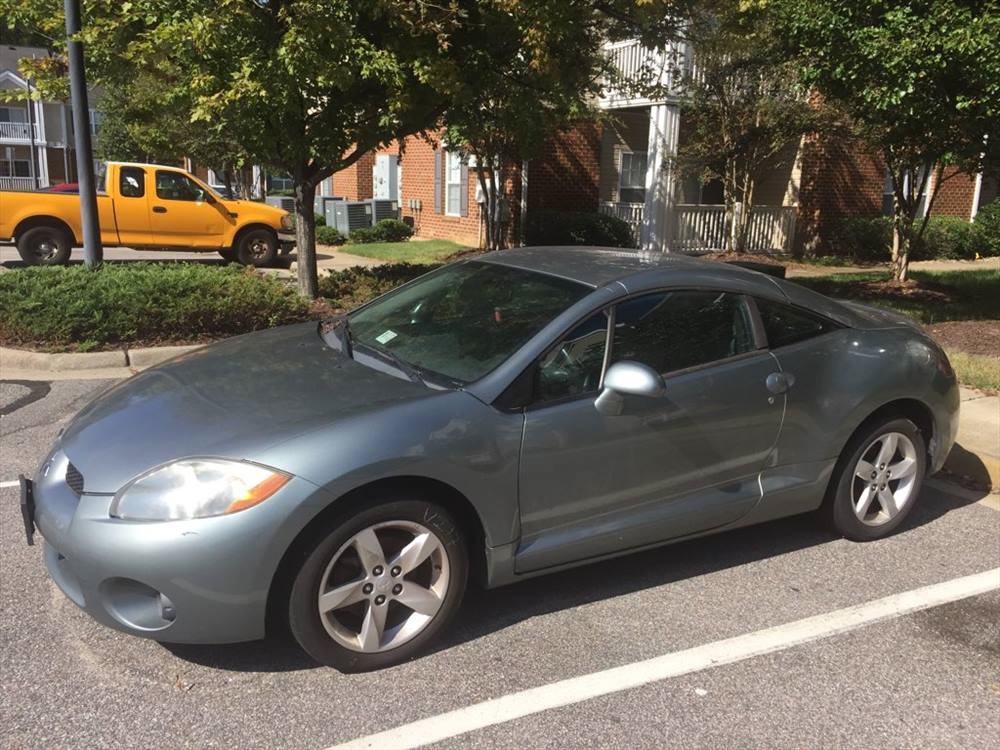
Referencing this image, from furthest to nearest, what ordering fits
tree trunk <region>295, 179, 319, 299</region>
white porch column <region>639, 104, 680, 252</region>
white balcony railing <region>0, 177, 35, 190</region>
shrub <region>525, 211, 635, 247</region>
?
white balcony railing <region>0, 177, 35, 190</region>, shrub <region>525, 211, 635, 247</region>, white porch column <region>639, 104, 680, 252</region>, tree trunk <region>295, 179, 319, 299</region>

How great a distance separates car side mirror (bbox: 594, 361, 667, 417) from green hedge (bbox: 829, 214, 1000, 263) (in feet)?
55.3

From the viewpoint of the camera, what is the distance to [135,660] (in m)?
3.16

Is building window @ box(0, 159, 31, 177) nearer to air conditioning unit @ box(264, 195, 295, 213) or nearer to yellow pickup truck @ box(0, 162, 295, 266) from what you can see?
air conditioning unit @ box(264, 195, 295, 213)

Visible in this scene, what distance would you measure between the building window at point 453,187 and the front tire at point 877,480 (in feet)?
55.3

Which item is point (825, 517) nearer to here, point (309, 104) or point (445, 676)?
point (445, 676)

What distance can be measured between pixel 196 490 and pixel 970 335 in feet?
28.7

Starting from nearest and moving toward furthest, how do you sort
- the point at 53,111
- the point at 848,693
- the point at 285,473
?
the point at 285,473 → the point at 848,693 → the point at 53,111

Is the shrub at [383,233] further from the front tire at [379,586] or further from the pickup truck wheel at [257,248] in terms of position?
the front tire at [379,586]

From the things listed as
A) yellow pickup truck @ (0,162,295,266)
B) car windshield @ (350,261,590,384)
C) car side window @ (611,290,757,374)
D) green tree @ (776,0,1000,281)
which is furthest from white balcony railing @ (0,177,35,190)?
car side window @ (611,290,757,374)

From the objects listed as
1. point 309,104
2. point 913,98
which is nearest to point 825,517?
point 913,98

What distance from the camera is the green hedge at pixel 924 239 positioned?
1853 centimetres

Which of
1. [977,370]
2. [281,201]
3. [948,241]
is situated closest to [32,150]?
[281,201]

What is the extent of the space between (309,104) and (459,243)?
11.1 meters

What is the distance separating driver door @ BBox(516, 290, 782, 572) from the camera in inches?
132
